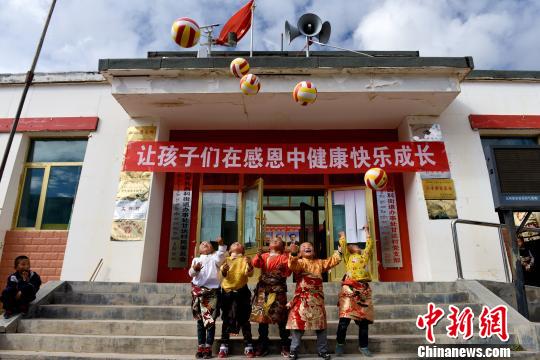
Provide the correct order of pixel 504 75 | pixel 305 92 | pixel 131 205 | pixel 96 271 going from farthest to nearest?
pixel 504 75 → pixel 131 205 → pixel 96 271 → pixel 305 92

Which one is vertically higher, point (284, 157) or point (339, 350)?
point (284, 157)

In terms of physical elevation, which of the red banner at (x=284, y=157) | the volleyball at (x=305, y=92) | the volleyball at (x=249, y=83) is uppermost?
the volleyball at (x=249, y=83)

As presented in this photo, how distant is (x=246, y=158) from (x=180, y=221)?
2.03 m

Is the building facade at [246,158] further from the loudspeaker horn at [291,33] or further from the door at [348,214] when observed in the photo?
the loudspeaker horn at [291,33]

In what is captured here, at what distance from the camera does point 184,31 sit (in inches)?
224

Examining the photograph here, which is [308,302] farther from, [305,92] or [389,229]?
[389,229]

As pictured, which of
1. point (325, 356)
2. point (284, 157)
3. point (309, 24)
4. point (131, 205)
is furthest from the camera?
point (309, 24)

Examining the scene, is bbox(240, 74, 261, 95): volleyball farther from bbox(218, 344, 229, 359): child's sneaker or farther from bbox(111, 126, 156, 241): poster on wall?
bbox(218, 344, 229, 359): child's sneaker

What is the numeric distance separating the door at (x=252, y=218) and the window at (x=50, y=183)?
147 inches

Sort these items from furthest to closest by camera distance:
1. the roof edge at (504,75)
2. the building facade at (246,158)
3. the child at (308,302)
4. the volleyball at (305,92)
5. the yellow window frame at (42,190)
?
the roof edge at (504,75)
the yellow window frame at (42,190)
the building facade at (246,158)
the volleyball at (305,92)
the child at (308,302)

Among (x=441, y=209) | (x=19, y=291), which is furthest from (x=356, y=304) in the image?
(x=19, y=291)

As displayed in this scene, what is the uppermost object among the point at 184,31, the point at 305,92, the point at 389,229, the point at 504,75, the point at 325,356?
the point at 504,75

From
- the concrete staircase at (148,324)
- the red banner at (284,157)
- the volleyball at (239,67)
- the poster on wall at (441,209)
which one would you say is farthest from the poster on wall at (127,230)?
the poster on wall at (441,209)

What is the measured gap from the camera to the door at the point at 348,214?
7.82 m
